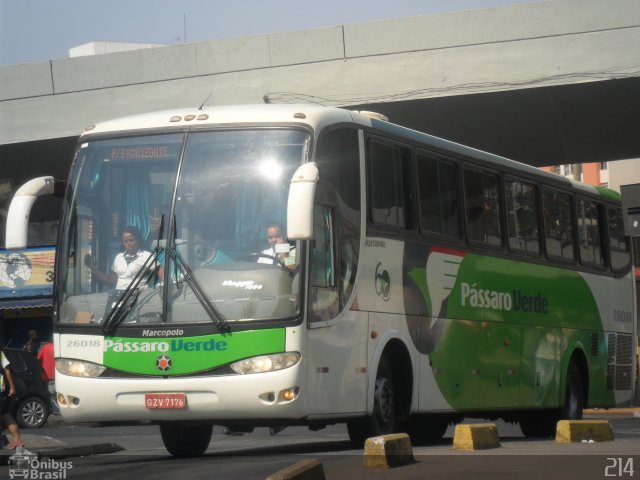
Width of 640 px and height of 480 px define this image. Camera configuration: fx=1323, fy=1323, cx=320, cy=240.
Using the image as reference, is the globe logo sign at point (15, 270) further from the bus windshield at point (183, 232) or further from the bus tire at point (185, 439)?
the bus windshield at point (183, 232)

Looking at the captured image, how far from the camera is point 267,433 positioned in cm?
2325

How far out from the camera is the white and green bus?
11.7m

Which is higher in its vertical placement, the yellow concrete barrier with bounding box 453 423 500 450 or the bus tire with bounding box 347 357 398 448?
the bus tire with bounding box 347 357 398 448

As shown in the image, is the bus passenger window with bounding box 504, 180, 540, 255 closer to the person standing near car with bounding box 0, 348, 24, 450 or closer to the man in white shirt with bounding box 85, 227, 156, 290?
the man in white shirt with bounding box 85, 227, 156, 290

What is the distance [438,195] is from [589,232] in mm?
5528

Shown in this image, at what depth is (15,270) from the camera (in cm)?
3297

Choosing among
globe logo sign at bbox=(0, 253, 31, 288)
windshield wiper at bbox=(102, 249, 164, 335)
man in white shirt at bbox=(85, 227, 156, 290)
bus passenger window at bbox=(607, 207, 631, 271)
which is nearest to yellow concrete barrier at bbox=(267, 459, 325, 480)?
windshield wiper at bbox=(102, 249, 164, 335)

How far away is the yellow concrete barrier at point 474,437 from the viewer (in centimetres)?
1295

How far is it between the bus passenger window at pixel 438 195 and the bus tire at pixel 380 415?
185 centimetres

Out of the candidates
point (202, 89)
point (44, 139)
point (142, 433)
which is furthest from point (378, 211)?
point (44, 139)

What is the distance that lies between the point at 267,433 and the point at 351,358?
10972mm

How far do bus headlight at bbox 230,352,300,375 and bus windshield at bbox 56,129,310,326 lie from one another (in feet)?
1.13

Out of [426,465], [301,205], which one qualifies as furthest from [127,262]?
[426,465]

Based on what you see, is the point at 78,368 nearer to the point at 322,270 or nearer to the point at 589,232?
the point at 322,270
